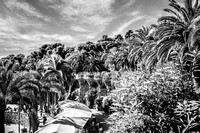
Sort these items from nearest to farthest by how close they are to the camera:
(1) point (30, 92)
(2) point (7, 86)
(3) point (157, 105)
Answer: (3) point (157, 105), (2) point (7, 86), (1) point (30, 92)

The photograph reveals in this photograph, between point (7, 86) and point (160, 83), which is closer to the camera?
point (160, 83)

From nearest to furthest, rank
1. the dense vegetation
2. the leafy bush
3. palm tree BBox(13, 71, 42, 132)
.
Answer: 1. the leafy bush
2. the dense vegetation
3. palm tree BBox(13, 71, 42, 132)

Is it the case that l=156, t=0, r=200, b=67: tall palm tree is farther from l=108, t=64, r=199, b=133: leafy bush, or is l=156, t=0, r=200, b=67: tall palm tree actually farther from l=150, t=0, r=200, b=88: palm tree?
l=108, t=64, r=199, b=133: leafy bush

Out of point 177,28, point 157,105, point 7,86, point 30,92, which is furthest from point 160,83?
point 30,92

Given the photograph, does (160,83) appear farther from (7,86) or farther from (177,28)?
(7,86)

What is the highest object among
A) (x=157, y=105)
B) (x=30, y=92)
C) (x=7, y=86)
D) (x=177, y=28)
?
(x=177, y=28)

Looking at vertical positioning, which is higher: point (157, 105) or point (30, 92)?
point (30, 92)

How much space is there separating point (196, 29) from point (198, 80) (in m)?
3.29


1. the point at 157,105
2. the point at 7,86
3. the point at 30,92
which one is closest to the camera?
the point at 157,105

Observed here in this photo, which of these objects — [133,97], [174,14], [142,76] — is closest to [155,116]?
[133,97]

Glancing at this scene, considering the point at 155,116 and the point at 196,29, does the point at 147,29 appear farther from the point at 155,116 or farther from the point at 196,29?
the point at 155,116

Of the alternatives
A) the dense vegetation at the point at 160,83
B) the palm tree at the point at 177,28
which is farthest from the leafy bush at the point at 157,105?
the palm tree at the point at 177,28

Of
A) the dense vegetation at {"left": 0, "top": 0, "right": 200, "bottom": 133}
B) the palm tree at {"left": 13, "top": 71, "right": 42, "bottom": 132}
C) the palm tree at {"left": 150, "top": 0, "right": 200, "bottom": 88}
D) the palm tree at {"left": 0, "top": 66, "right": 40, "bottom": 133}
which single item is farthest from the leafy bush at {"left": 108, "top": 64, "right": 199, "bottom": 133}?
the palm tree at {"left": 13, "top": 71, "right": 42, "bottom": 132}

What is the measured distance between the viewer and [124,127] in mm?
7227
